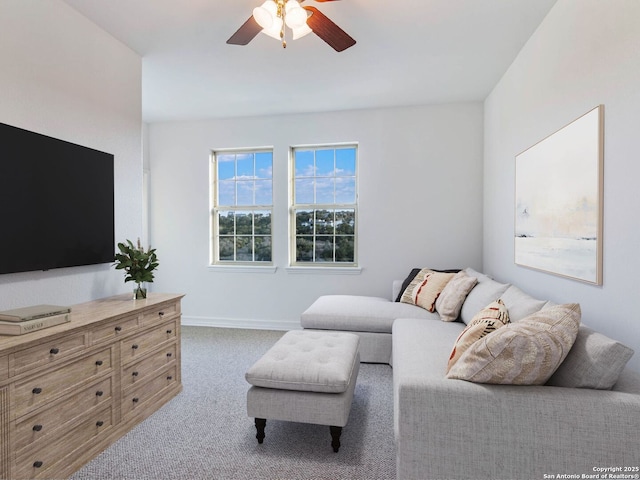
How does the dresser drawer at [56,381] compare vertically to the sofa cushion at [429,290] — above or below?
below

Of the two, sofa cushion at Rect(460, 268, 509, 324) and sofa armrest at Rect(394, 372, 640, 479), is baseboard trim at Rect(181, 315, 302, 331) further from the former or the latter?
sofa armrest at Rect(394, 372, 640, 479)

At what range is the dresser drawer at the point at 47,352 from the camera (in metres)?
1.55

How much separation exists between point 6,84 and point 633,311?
339 cm

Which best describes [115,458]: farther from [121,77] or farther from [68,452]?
[121,77]

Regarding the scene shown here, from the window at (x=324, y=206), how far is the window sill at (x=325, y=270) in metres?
0.13

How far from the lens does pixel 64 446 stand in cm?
176

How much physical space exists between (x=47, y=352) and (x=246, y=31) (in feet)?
6.68

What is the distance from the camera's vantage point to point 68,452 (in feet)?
5.85

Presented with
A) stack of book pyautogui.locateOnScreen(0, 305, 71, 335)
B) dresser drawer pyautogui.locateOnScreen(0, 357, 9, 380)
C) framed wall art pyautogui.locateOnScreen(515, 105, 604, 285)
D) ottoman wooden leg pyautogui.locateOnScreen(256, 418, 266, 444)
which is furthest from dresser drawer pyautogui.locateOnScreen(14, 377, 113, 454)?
framed wall art pyautogui.locateOnScreen(515, 105, 604, 285)

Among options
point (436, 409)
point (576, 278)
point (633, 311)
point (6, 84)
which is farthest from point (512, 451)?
point (6, 84)

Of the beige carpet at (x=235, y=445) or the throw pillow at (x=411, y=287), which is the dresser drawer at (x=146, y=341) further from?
the throw pillow at (x=411, y=287)

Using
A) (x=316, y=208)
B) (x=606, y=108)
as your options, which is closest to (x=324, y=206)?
(x=316, y=208)

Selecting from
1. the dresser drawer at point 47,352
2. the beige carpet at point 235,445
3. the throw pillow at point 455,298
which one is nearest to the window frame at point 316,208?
the throw pillow at point 455,298

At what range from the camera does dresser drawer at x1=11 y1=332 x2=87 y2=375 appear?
155 centimetres
